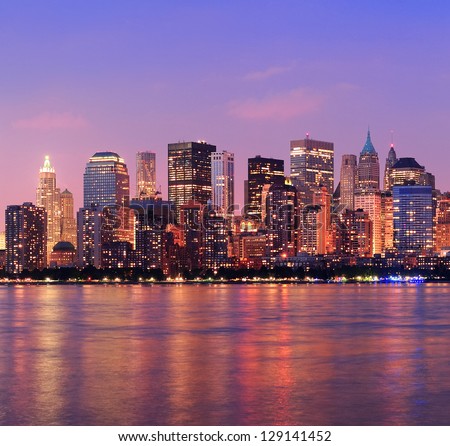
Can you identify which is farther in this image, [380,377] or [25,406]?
[380,377]

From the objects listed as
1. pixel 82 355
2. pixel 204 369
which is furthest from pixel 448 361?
pixel 82 355

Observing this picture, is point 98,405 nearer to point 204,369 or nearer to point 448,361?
point 204,369

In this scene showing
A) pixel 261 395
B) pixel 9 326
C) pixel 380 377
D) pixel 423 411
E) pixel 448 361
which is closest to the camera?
pixel 423 411

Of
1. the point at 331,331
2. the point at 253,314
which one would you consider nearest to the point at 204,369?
the point at 331,331

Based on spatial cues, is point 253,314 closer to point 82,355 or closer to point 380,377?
point 82,355
